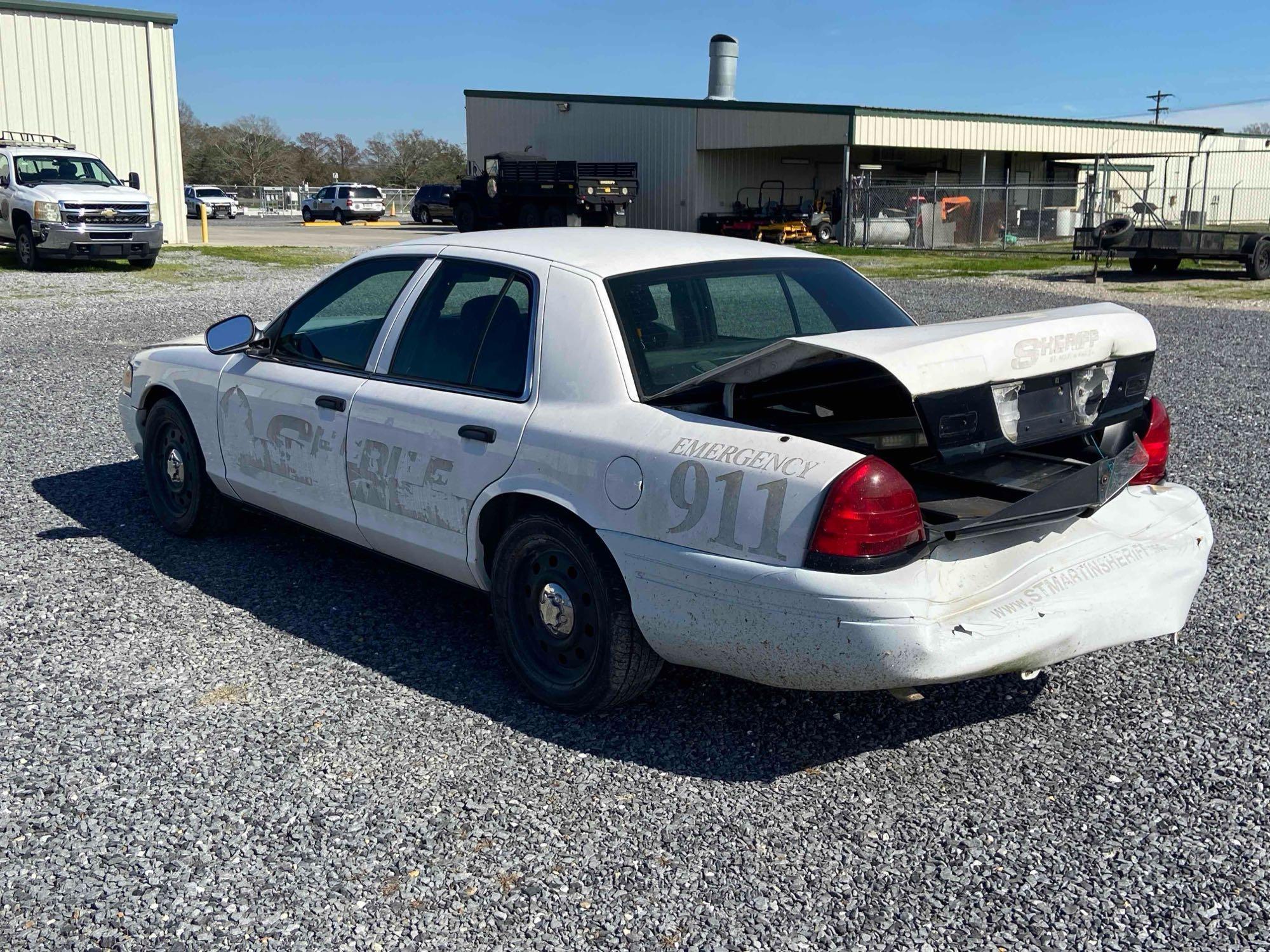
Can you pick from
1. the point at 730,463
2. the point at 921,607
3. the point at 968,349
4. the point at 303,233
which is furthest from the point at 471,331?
the point at 303,233

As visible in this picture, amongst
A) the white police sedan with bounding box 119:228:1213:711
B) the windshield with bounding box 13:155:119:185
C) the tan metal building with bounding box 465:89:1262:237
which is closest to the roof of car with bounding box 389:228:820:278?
the white police sedan with bounding box 119:228:1213:711

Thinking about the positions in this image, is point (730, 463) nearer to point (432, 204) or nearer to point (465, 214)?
point (465, 214)

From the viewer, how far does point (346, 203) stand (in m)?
49.8

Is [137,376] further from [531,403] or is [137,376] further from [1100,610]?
[1100,610]

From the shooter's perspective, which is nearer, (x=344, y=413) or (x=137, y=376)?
(x=344, y=413)

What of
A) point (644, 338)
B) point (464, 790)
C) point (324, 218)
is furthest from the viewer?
point (324, 218)

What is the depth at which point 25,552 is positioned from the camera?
581cm

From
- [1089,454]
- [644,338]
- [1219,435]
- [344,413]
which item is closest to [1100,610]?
[1089,454]

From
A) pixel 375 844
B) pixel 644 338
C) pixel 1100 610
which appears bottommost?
pixel 375 844

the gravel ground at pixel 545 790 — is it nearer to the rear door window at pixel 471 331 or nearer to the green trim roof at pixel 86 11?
the rear door window at pixel 471 331

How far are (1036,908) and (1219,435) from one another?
257 inches

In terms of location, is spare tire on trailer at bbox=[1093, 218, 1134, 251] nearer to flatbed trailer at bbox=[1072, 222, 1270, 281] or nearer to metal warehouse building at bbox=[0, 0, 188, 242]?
flatbed trailer at bbox=[1072, 222, 1270, 281]

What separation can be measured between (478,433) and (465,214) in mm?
33444

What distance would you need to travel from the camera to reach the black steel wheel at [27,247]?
2131 centimetres
